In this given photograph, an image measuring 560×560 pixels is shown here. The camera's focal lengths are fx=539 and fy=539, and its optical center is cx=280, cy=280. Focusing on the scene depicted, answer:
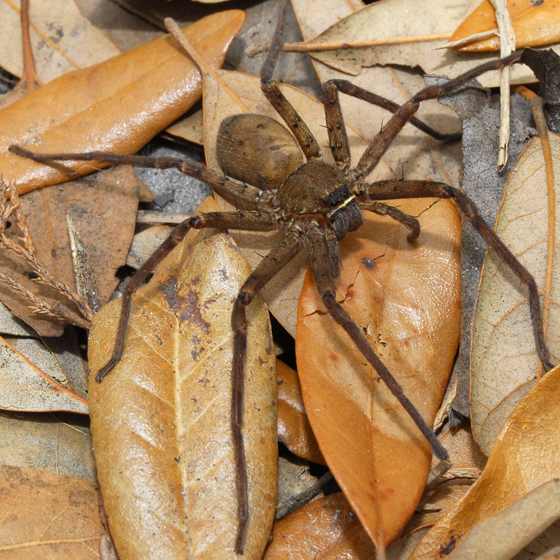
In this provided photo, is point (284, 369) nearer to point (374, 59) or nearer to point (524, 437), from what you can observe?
point (524, 437)

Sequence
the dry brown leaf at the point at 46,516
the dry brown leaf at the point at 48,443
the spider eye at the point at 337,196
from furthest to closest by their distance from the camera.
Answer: the spider eye at the point at 337,196
the dry brown leaf at the point at 48,443
the dry brown leaf at the point at 46,516

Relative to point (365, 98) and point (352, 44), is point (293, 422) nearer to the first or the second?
point (365, 98)

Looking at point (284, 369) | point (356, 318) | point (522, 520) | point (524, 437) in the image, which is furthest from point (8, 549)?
point (524, 437)

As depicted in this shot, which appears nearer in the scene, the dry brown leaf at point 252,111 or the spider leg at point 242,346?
the spider leg at point 242,346

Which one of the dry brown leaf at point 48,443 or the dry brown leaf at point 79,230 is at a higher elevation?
the dry brown leaf at point 79,230

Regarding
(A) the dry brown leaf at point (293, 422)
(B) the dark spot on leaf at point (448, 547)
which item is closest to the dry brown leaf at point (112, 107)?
(A) the dry brown leaf at point (293, 422)

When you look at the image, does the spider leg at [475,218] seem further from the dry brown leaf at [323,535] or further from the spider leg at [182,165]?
the dry brown leaf at [323,535]
